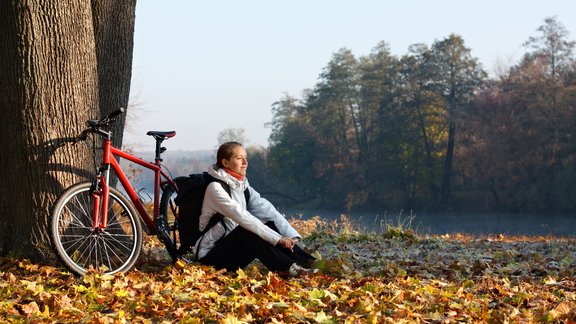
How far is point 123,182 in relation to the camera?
600 cm

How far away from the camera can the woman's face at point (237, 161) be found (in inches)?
229

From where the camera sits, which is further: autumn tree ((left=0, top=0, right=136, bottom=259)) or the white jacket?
autumn tree ((left=0, top=0, right=136, bottom=259))

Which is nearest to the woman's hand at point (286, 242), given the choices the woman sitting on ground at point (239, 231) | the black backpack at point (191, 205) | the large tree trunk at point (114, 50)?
the woman sitting on ground at point (239, 231)

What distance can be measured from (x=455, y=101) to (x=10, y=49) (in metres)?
42.9

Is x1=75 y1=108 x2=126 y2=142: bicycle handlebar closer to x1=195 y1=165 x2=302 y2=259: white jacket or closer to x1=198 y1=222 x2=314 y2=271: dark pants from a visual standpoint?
x1=195 y1=165 x2=302 y2=259: white jacket

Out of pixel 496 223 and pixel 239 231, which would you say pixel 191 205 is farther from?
pixel 496 223

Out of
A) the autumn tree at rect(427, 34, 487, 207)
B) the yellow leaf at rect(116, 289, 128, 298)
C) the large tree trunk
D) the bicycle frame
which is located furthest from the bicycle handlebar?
the autumn tree at rect(427, 34, 487, 207)

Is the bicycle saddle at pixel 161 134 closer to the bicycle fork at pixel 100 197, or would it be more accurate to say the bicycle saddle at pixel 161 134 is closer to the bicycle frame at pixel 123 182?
the bicycle frame at pixel 123 182

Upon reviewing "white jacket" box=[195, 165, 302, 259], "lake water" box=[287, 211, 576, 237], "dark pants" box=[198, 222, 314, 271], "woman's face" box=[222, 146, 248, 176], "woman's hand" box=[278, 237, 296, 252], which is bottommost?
"lake water" box=[287, 211, 576, 237]

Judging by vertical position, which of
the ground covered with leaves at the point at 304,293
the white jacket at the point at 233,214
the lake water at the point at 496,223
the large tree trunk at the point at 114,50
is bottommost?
the lake water at the point at 496,223

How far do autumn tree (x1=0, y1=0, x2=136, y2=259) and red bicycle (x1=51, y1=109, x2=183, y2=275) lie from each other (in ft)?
0.69

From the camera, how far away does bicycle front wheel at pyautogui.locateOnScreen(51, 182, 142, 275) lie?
18.1 feet

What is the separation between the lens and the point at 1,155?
6.11 m

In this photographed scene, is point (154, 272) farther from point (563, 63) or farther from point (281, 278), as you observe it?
point (563, 63)
